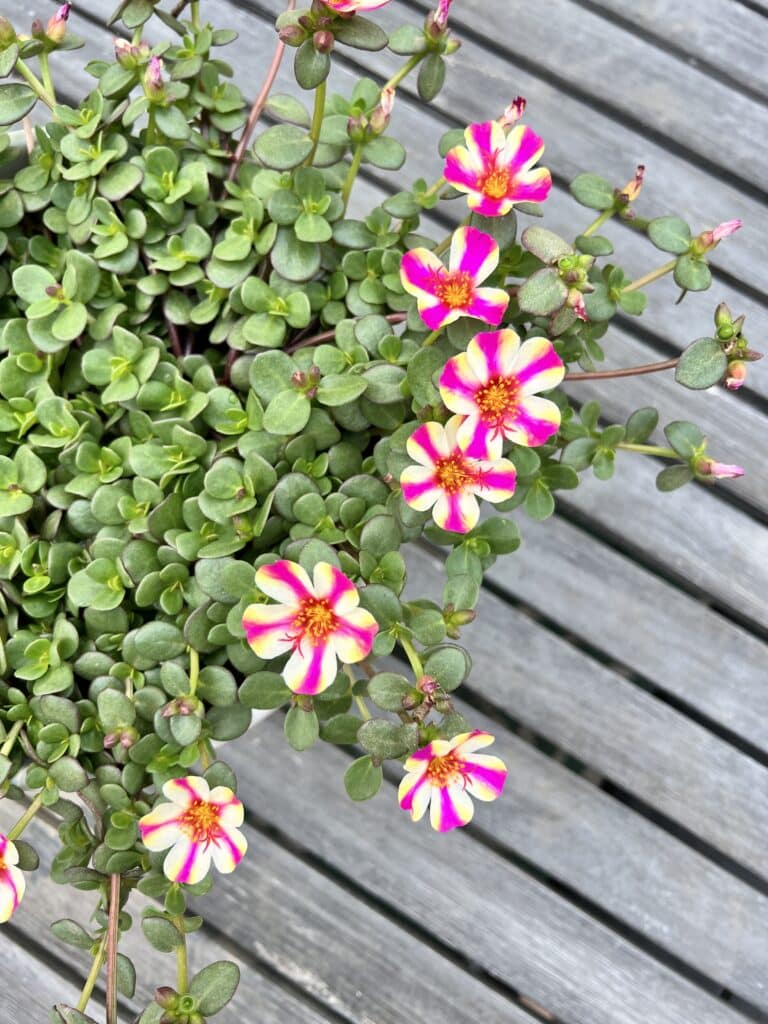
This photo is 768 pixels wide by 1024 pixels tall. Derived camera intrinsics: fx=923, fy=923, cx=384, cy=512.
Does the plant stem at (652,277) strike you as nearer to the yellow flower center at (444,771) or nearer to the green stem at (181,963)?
the yellow flower center at (444,771)

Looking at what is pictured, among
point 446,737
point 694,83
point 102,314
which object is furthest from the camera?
point 694,83

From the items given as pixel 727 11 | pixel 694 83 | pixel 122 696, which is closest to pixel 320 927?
pixel 122 696

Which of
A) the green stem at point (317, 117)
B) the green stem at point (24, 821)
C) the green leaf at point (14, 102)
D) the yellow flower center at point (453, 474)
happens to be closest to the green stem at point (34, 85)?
the green leaf at point (14, 102)

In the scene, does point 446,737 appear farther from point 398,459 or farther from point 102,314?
point 102,314

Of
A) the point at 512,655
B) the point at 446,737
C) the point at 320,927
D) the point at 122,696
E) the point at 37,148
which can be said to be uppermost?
the point at 37,148

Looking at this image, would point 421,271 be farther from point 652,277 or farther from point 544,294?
point 652,277

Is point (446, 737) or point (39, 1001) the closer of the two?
point (446, 737)

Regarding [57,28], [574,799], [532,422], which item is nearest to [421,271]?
[532,422]
